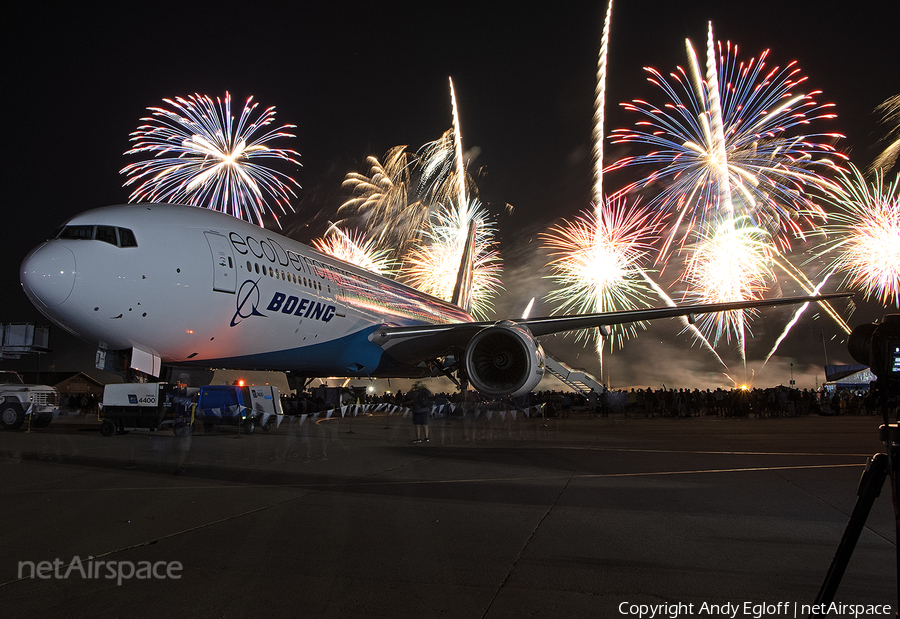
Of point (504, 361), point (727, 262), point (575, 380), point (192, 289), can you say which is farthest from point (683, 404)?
point (192, 289)

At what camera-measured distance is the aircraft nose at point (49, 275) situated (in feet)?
23.5

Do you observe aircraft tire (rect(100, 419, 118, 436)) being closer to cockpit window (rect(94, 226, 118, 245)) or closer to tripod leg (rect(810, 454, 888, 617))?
cockpit window (rect(94, 226, 118, 245))

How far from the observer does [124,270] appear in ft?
25.2

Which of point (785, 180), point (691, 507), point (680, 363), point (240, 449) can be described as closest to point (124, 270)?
point (240, 449)

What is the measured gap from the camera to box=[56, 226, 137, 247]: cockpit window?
7711 mm

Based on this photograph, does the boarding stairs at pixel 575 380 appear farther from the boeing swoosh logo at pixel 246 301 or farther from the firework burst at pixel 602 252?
the boeing swoosh logo at pixel 246 301

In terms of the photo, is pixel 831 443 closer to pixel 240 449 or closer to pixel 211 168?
pixel 240 449

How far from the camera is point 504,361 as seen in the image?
12070 millimetres

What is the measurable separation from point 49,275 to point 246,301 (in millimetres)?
2693

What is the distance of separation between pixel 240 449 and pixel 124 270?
326 cm

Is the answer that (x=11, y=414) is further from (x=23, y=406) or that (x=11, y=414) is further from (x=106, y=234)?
(x=106, y=234)

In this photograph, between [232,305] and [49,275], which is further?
[232,305]

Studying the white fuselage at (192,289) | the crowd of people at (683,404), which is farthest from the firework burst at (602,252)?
the white fuselage at (192,289)

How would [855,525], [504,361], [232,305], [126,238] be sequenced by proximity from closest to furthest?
[855,525]
[126,238]
[232,305]
[504,361]
